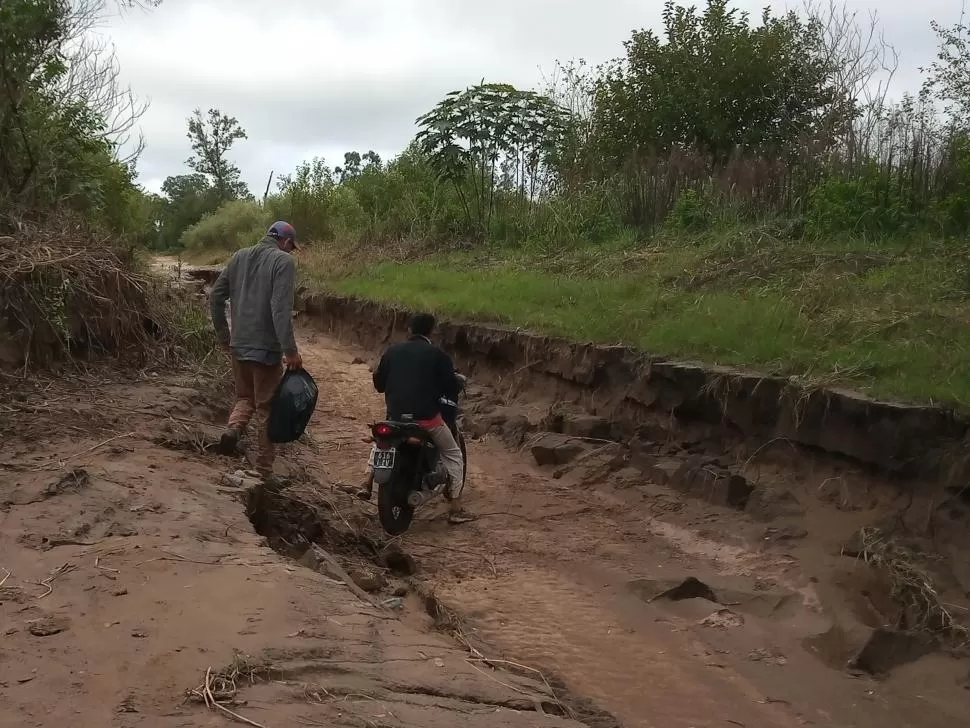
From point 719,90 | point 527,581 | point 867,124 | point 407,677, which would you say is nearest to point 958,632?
point 527,581

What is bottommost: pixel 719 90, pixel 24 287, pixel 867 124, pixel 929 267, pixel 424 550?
pixel 424 550

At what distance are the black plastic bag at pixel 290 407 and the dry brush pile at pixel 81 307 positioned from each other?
243cm

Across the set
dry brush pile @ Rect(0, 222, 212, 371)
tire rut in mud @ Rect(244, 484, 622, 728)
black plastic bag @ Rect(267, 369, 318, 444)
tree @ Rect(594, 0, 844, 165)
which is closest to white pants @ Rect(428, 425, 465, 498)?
tire rut in mud @ Rect(244, 484, 622, 728)

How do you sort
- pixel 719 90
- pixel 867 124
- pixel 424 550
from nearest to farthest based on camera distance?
1. pixel 424 550
2. pixel 867 124
3. pixel 719 90

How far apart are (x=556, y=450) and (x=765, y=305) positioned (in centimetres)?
247

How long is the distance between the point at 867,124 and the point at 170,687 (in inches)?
511

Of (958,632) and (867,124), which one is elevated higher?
(867,124)

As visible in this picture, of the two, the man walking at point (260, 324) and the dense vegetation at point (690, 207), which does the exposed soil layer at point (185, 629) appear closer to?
the man walking at point (260, 324)

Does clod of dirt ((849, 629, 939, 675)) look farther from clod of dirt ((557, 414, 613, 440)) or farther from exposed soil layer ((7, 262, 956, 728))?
clod of dirt ((557, 414, 613, 440))

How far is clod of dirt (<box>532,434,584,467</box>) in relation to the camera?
27.3 ft

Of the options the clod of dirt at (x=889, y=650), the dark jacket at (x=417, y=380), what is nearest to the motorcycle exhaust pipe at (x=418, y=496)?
the dark jacket at (x=417, y=380)

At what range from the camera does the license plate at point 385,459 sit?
6516 mm

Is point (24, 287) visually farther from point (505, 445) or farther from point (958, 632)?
point (958, 632)

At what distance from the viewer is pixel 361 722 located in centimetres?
303
